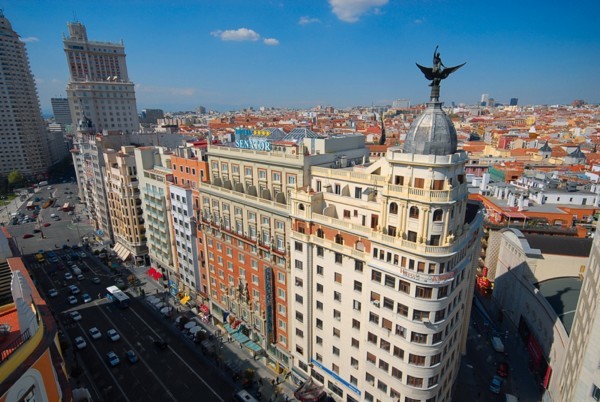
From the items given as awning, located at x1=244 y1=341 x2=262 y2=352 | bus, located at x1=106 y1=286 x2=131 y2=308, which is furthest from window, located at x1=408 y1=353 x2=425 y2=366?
bus, located at x1=106 y1=286 x2=131 y2=308

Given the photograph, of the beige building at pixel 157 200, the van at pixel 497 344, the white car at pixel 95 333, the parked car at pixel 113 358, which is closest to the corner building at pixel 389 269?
the van at pixel 497 344

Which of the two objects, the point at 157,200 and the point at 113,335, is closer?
the point at 113,335

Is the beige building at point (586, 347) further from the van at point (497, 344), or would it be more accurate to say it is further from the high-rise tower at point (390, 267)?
the van at point (497, 344)

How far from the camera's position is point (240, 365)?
6506cm

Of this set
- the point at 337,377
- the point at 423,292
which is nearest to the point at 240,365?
the point at 337,377

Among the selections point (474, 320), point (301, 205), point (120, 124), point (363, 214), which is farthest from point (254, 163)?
point (120, 124)

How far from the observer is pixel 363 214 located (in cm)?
4578

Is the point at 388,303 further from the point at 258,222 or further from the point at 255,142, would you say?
the point at 255,142

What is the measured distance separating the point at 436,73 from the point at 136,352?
2956 inches

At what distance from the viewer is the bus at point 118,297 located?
84.3 m

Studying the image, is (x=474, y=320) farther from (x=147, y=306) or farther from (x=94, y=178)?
(x=94, y=178)

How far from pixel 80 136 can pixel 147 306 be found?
3278 inches

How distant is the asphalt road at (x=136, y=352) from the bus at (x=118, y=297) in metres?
1.39

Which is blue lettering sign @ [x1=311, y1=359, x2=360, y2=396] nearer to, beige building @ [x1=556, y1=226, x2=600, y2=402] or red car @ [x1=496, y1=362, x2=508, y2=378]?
beige building @ [x1=556, y1=226, x2=600, y2=402]
